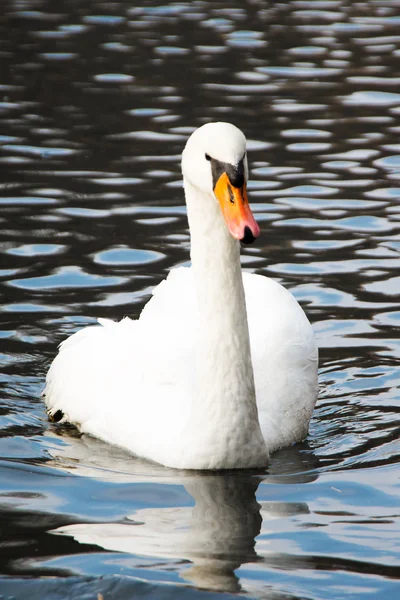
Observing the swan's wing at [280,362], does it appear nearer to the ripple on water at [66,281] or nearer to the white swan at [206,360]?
the white swan at [206,360]

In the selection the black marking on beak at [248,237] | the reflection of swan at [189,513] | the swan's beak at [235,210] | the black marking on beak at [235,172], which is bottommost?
the reflection of swan at [189,513]

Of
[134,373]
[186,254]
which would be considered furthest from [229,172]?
[186,254]

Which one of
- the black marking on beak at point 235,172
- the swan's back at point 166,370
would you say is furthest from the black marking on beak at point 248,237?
the swan's back at point 166,370

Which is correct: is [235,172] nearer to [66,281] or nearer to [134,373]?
[134,373]

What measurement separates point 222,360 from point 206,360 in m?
0.10

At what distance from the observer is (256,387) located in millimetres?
7285

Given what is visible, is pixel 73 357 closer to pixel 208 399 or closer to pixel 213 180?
pixel 208 399

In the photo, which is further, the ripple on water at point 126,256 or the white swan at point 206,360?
the ripple on water at point 126,256

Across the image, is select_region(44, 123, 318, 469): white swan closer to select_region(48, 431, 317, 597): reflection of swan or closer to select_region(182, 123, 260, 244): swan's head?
select_region(182, 123, 260, 244): swan's head

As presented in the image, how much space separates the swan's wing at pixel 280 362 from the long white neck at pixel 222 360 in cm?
38

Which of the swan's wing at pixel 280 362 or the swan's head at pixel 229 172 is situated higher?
the swan's head at pixel 229 172

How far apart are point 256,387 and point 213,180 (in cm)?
150

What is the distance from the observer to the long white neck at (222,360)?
6.62 m

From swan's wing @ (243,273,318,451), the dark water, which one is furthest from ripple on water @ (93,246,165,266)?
swan's wing @ (243,273,318,451)
